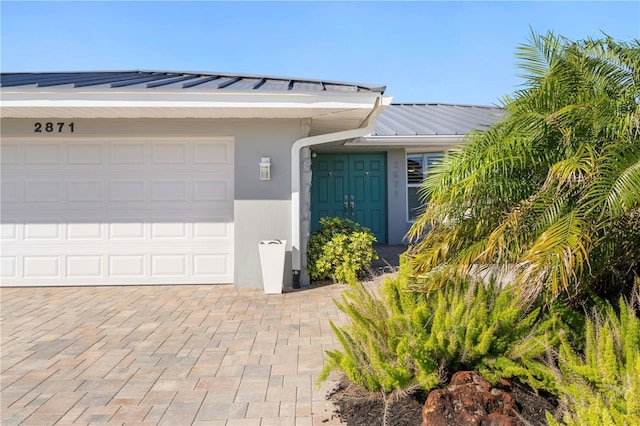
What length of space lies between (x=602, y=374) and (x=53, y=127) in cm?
798

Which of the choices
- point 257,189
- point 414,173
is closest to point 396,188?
point 414,173

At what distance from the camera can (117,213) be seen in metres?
7.59

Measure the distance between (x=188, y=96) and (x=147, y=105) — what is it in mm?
589

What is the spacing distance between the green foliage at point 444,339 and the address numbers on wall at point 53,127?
6.25m

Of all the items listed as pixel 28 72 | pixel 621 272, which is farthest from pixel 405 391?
pixel 28 72

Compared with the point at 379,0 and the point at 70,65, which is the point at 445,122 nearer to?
the point at 379,0

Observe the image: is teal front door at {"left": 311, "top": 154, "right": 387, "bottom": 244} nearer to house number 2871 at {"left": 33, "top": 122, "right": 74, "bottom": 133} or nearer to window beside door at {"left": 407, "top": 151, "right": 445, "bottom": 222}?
window beside door at {"left": 407, "top": 151, "right": 445, "bottom": 222}

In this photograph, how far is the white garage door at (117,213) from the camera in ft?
24.8

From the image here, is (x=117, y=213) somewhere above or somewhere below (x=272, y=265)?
above

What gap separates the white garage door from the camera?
24.8ft

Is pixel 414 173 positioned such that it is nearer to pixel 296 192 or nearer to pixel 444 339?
pixel 296 192

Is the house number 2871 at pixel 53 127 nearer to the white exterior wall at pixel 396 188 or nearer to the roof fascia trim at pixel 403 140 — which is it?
the roof fascia trim at pixel 403 140

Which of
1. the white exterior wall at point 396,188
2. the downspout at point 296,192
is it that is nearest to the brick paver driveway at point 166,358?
the downspout at point 296,192

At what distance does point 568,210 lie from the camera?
283cm
